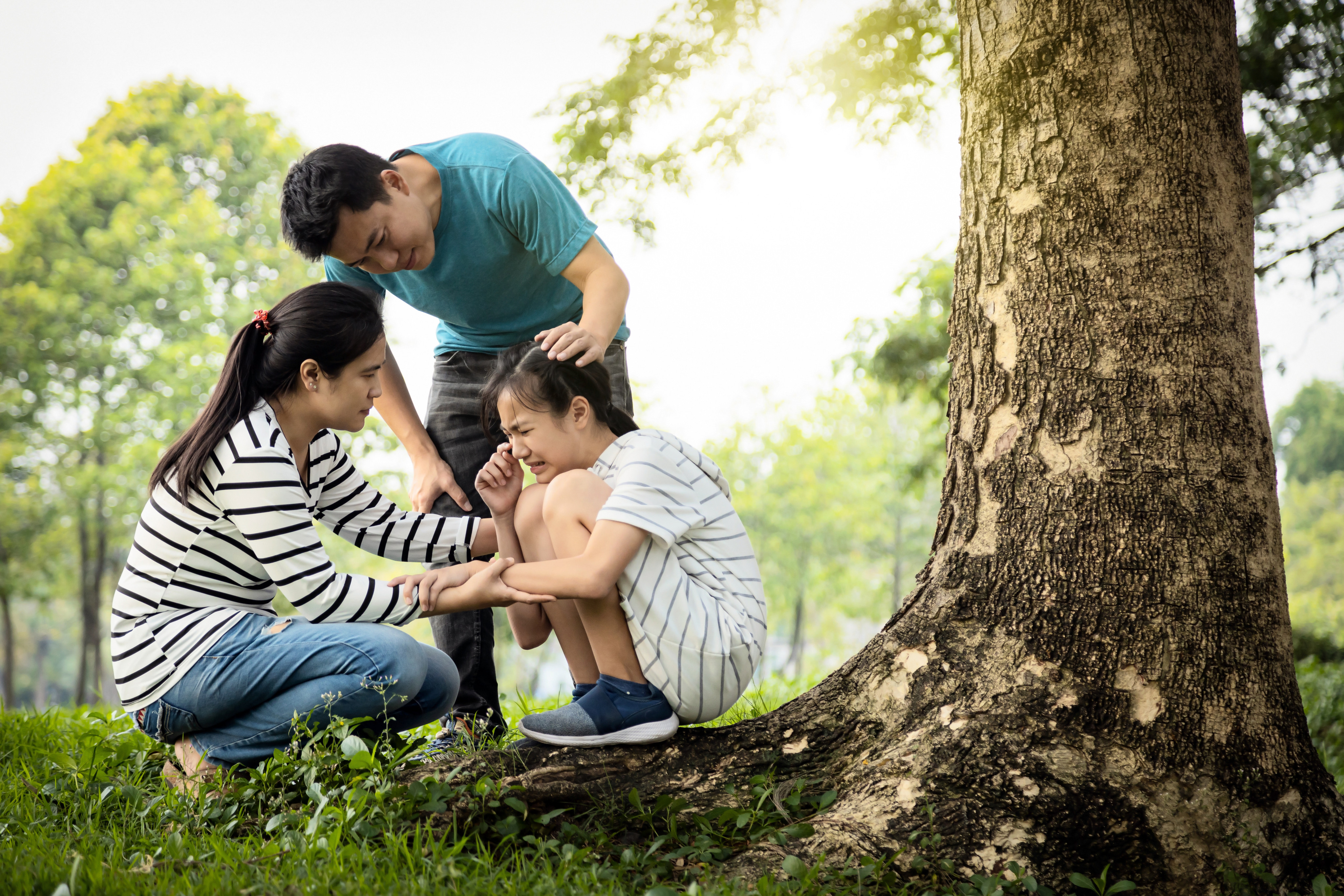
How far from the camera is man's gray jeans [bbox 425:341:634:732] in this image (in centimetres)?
318

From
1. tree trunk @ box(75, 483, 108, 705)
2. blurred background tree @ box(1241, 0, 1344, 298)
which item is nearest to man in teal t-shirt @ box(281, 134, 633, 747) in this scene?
blurred background tree @ box(1241, 0, 1344, 298)

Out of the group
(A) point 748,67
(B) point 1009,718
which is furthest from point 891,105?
(B) point 1009,718

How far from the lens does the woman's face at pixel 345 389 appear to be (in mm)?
2658

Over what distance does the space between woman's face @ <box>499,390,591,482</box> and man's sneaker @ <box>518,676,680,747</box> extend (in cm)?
65

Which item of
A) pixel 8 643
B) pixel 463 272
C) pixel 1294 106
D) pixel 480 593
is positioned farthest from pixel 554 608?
pixel 8 643

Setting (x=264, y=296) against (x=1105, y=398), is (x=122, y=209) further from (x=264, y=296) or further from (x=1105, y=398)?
(x=1105, y=398)

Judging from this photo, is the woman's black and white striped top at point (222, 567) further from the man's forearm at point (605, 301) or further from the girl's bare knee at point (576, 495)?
the man's forearm at point (605, 301)

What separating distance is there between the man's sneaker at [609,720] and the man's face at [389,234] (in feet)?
4.91

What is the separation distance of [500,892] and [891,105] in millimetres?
5791

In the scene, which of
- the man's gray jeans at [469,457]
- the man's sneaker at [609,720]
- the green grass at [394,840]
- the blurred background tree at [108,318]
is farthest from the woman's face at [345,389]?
the blurred background tree at [108,318]

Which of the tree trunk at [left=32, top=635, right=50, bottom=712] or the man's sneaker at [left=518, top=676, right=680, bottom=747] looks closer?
the man's sneaker at [left=518, top=676, right=680, bottom=747]

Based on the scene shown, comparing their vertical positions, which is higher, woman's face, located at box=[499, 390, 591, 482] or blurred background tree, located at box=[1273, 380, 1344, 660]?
woman's face, located at box=[499, 390, 591, 482]

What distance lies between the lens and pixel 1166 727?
6.97 ft

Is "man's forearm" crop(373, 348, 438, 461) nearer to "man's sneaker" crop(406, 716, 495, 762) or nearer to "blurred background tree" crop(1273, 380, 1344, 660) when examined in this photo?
"man's sneaker" crop(406, 716, 495, 762)
